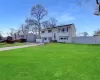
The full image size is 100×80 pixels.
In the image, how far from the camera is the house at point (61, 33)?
146 ft

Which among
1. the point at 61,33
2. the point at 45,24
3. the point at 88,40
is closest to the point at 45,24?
the point at 45,24

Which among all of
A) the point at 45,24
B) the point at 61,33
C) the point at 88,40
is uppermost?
the point at 45,24

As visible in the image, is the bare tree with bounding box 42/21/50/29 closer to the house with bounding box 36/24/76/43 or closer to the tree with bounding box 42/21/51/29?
the tree with bounding box 42/21/51/29

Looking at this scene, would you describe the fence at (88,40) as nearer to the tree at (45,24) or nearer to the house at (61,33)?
the house at (61,33)

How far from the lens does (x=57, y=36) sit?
48344 millimetres

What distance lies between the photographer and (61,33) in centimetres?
4681

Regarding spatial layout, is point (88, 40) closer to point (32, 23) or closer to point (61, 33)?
point (61, 33)

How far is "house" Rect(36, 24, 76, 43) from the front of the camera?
44562 mm

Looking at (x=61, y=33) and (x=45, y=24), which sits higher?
(x=45, y=24)

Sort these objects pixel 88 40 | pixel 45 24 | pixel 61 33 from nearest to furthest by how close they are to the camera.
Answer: pixel 88 40 < pixel 61 33 < pixel 45 24

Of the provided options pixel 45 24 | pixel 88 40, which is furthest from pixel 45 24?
Result: pixel 88 40

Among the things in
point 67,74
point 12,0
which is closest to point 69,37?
point 12,0

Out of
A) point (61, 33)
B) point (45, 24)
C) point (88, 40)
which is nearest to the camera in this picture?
point (88, 40)

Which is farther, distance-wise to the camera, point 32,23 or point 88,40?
point 32,23
